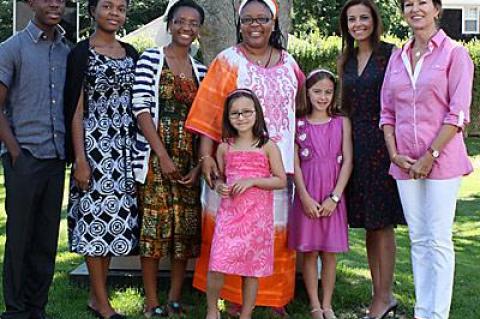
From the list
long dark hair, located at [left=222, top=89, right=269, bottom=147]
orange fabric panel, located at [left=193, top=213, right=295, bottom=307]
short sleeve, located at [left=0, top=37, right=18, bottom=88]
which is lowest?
orange fabric panel, located at [left=193, top=213, right=295, bottom=307]

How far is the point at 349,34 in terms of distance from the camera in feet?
16.1

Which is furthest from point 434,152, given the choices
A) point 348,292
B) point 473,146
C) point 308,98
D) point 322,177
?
point 473,146

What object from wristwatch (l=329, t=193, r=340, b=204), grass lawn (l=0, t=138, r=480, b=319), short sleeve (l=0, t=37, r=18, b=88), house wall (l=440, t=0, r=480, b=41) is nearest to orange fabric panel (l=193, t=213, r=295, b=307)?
grass lawn (l=0, t=138, r=480, b=319)

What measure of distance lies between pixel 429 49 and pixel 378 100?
536 millimetres

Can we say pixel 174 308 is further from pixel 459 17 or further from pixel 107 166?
pixel 459 17

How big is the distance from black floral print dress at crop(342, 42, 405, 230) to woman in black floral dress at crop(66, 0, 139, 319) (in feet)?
4.63

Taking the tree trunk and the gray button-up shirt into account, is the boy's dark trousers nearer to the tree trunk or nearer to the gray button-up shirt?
the gray button-up shirt

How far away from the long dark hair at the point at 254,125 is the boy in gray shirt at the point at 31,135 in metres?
0.98

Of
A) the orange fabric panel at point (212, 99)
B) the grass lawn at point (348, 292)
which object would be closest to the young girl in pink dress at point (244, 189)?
the orange fabric panel at point (212, 99)

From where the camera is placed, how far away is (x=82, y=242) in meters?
4.63

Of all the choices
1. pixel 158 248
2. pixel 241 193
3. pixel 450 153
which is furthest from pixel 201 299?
pixel 450 153

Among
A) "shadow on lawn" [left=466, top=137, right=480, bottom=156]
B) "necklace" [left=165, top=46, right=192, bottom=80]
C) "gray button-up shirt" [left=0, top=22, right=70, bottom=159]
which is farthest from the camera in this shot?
"shadow on lawn" [left=466, top=137, right=480, bottom=156]

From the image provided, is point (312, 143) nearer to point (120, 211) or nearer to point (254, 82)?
point (254, 82)

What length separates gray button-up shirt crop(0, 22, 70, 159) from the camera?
432 centimetres
